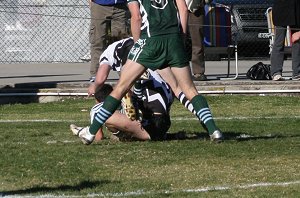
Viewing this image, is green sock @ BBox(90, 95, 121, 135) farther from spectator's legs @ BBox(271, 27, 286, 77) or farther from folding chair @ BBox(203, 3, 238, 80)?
folding chair @ BBox(203, 3, 238, 80)

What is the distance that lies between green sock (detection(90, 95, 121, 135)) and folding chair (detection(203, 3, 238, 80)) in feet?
25.8

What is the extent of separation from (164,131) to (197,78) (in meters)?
5.76

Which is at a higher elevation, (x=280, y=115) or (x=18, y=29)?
(x=280, y=115)

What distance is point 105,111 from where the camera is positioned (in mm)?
9695

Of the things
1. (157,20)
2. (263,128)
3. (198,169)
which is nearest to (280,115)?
(263,128)

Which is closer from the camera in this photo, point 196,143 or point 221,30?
point 196,143

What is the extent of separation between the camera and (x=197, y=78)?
633 inches

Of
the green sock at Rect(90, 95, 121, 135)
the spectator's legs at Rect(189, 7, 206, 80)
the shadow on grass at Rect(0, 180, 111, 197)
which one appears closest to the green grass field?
the shadow on grass at Rect(0, 180, 111, 197)

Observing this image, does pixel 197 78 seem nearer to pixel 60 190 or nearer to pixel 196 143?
pixel 196 143

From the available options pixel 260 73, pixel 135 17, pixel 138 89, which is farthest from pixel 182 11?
pixel 260 73

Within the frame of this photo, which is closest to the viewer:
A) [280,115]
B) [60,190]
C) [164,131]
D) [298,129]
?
[60,190]

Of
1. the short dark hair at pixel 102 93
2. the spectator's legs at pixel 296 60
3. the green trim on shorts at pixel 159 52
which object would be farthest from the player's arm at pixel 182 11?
the spectator's legs at pixel 296 60

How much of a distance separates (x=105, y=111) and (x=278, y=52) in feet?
22.7

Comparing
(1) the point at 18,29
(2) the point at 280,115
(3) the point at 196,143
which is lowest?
(1) the point at 18,29
